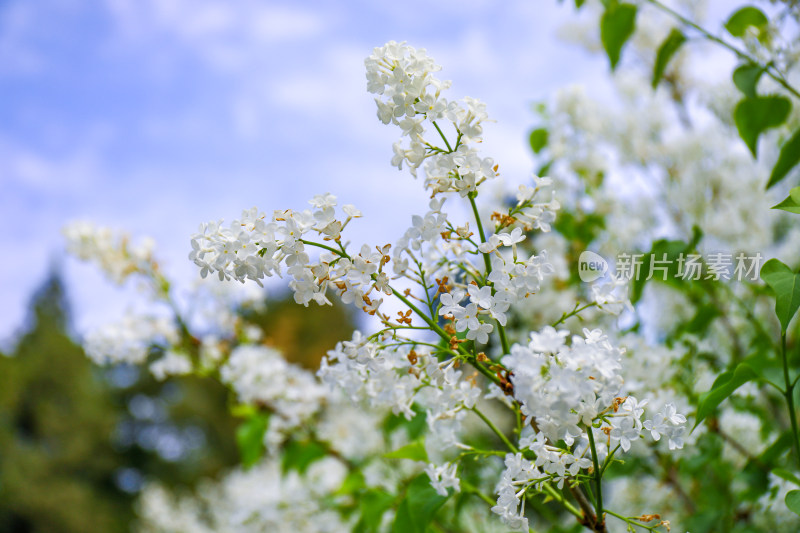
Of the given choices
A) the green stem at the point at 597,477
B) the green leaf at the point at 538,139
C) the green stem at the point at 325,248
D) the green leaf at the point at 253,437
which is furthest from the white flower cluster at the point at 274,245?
the green leaf at the point at 538,139

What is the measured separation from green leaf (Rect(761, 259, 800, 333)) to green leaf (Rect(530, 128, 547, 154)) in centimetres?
162

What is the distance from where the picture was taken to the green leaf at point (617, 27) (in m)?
1.64

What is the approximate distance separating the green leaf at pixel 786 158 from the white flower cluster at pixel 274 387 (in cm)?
168

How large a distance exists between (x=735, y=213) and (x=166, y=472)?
76.3 feet

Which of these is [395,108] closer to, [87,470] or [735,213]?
[735,213]

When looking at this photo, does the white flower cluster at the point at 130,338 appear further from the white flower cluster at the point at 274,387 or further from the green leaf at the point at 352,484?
the green leaf at the point at 352,484

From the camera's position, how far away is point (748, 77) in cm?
149

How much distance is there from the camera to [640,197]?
3.35m

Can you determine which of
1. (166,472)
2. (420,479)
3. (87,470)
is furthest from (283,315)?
(420,479)

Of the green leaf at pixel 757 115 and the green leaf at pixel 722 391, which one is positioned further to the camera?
the green leaf at pixel 757 115

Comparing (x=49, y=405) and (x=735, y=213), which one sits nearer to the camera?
(x=735, y=213)

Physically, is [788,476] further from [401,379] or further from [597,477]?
[401,379]

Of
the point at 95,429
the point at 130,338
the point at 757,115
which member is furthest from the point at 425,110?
the point at 95,429

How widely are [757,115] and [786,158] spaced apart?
0.62 feet
